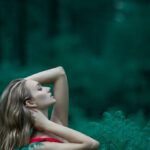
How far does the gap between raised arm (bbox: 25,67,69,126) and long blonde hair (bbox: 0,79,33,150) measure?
0.24m

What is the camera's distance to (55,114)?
5.05 m

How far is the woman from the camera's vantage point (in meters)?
4.72

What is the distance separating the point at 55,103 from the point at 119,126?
1.09m

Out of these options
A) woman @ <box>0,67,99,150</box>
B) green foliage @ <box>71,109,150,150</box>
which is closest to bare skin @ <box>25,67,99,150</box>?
woman @ <box>0,67,99,150</box>

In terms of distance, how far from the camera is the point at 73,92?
1144 centimetres

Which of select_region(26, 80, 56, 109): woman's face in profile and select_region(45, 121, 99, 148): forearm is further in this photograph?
select_region(26, 80, 56, 109): woman's face in profile

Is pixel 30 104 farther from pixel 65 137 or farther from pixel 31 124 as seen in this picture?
pixel 65 137

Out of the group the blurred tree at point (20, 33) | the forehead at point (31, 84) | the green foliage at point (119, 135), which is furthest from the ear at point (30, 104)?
the blurred tree at point (20, 33)

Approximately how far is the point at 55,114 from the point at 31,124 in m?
0.31

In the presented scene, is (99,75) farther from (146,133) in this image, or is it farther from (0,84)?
(146,133)

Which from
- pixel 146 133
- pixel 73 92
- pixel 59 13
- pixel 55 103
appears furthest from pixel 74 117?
pixel 55 103

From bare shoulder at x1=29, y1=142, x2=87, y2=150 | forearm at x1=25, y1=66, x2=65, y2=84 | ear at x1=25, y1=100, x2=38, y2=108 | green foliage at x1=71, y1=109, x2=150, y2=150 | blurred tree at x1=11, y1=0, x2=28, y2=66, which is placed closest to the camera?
bare shoulder at x1=29, y1=142, x2=87, y2=150

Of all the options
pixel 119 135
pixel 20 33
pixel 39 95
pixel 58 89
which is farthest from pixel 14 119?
pixel 20 33

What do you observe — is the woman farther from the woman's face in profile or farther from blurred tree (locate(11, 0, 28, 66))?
blurred tree (locate(11, 0, 28, 66))
